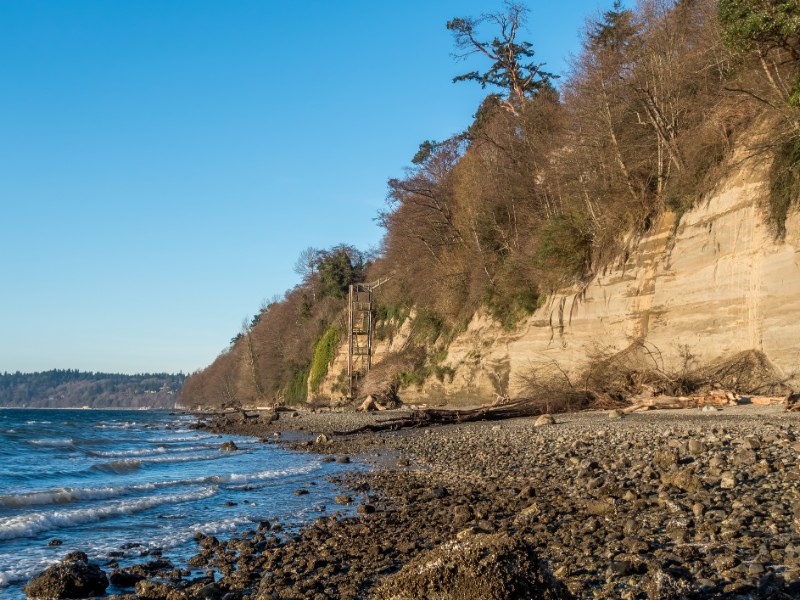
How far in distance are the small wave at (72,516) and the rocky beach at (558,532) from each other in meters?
2.39

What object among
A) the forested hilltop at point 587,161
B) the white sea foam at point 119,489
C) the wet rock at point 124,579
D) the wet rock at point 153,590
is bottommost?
the white sea foam at point 119,489

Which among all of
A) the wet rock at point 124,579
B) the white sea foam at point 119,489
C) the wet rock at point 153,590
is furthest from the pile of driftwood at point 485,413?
the wet rock at point 153,590

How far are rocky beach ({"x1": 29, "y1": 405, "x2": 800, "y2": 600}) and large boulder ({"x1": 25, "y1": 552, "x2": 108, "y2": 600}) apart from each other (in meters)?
0.29

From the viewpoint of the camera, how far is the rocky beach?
13.3 ft

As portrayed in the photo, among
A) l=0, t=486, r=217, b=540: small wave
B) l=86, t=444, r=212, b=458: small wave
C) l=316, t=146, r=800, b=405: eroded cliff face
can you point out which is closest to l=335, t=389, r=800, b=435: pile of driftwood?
l=316, t=146, r=800, b=405: eroded cliff face

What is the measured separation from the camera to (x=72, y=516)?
9.88 meters

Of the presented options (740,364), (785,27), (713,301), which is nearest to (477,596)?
(785,27)

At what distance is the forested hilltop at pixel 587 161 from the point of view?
15102mm

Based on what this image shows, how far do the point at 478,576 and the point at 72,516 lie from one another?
8.44m

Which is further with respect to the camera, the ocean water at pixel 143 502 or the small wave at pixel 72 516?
the small wave at pixel 72 516

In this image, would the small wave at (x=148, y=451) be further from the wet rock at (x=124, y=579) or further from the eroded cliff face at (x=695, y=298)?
the wet rock at (x=124, y=579)

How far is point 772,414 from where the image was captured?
489 inches

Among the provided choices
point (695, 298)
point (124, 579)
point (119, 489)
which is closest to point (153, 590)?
point (124, 579)

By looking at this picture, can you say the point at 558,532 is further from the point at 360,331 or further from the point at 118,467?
the point at 360,331
